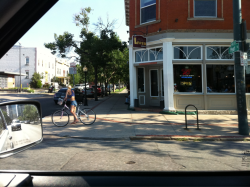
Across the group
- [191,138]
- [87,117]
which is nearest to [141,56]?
[87,117]

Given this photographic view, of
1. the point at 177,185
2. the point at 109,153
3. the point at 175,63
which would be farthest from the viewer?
the point at 175,63

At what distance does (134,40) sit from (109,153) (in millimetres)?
8680

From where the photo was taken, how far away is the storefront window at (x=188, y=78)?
41.2 ft

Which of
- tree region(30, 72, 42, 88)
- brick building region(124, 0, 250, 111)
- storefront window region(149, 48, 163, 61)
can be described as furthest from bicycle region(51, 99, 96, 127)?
tree region(30, 72, 42, 88)

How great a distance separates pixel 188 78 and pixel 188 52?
1531 millimetres

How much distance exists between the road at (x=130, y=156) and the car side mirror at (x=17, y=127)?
9.54 feet

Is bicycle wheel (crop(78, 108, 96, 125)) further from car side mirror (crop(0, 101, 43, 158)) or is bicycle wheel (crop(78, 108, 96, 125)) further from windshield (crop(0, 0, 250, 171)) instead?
car side mirror (crop(0, 101, 43, 158))

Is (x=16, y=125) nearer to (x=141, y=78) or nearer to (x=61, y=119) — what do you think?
(x=61, y=119)

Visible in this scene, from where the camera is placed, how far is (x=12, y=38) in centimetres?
157

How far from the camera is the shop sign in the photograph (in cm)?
1278

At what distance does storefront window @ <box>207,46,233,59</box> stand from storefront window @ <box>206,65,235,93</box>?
1.88ft

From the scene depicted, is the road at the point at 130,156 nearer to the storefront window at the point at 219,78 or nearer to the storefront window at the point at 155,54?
the storefront window at the point at 219,78

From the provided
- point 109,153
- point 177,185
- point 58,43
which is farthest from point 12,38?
point 58,43

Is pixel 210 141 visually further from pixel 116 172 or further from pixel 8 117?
pixel 8 117
